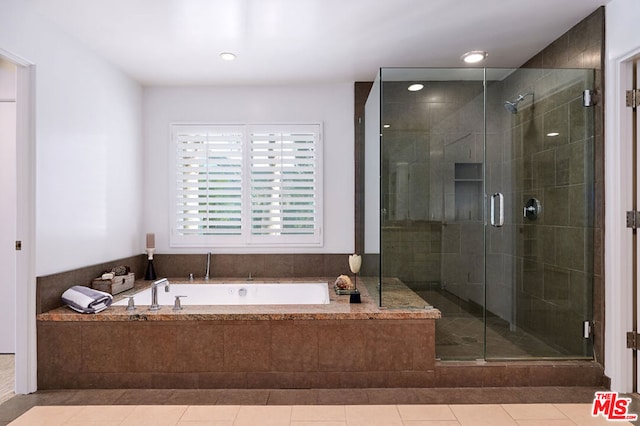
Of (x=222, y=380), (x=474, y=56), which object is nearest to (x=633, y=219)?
(x=474, y=56)

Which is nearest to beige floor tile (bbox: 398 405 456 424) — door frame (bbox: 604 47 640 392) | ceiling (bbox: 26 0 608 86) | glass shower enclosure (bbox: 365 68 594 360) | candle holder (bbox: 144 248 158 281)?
glass shower enclosure (bbox: 365 68 594 360)

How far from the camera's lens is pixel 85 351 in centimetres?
264

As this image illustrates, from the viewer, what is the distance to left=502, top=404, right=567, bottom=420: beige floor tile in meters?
2.25

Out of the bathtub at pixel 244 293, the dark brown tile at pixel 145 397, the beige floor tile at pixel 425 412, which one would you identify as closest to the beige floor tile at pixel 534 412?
the beige floor tile at pixel 425 412

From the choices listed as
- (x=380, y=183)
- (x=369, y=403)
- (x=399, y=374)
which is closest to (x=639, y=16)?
(x=380, y=183)

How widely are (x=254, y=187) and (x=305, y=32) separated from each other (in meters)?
1.59

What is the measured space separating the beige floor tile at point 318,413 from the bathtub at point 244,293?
1.24 meters

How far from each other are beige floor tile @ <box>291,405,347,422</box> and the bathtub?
1.24 metres

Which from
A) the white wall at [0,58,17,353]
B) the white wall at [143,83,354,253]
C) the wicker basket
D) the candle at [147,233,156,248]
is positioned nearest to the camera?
the wicker basket

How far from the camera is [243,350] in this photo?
8.69 feet

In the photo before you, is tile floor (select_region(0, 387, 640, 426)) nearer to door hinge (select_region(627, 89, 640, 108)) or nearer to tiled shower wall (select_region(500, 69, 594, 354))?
tiled shower wall (select_region(500, 69, 594, 354))

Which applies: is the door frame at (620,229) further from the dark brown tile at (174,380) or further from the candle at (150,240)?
the candle at (150,240)

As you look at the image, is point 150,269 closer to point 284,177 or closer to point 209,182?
point 209,182

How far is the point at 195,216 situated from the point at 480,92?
9.03 ft
